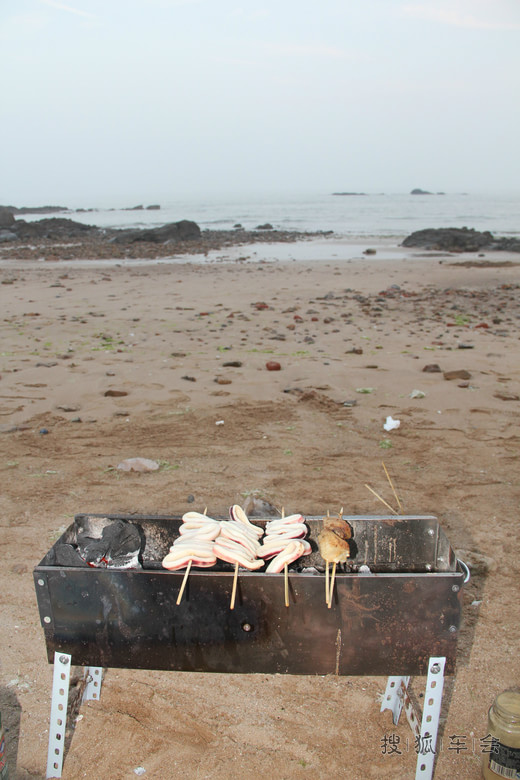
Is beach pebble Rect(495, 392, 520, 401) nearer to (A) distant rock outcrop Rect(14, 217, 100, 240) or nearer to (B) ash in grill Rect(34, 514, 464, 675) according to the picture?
(B) ash in grill Rect(34, 514, 464, 675)

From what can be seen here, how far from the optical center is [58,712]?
89.2 inches

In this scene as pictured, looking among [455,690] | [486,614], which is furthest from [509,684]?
[486,614]

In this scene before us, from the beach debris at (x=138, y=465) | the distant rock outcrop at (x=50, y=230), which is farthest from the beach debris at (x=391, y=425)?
the distant rock outcrop at (x=50, y=230)

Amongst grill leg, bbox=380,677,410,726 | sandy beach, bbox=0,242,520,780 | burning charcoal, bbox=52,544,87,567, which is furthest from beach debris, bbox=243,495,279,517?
burning charcoal, bbox=52,544,87,567

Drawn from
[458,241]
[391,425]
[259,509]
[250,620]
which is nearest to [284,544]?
[250,620]

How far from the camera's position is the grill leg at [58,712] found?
2229mm

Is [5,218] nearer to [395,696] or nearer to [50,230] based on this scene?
[50,230]

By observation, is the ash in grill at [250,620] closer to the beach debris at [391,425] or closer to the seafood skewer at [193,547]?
the seafood skewer at [193,547]

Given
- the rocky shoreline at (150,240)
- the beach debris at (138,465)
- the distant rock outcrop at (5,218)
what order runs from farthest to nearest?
the distant rock outcrop at (5,218), the rocky shoreline at (150,240), the beach debris at (138,465)

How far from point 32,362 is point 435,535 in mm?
6426

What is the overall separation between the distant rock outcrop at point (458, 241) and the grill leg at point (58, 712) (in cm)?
2422

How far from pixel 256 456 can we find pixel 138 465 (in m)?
1.01

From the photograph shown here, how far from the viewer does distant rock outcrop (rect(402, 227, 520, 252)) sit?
2355 centimetres

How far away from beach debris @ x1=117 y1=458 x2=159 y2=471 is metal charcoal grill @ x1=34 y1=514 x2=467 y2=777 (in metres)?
2.58
